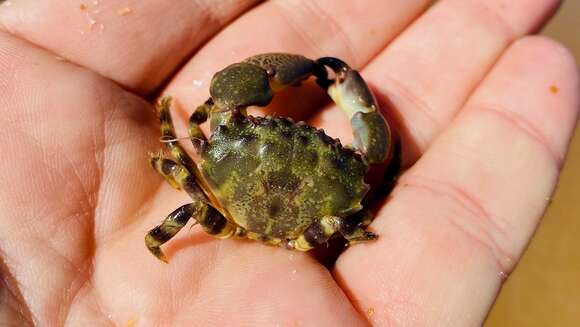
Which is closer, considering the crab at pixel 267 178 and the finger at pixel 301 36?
the crab at pixel 267 178

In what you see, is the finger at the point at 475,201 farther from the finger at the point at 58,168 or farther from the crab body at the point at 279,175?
the finger at the point at 58,168

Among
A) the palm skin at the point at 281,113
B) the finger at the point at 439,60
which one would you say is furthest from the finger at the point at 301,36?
the finger at the point at 439,60

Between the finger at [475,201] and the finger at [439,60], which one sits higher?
the finger at [439,60]

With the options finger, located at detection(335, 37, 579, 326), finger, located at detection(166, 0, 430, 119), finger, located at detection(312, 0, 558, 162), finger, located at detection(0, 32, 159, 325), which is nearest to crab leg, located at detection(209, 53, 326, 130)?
finger, located at detection(166, 0, 430, 119)

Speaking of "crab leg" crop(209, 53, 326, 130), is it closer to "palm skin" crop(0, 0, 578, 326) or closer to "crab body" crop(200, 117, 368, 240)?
"crab body" crop(200, 117, 368, 240)

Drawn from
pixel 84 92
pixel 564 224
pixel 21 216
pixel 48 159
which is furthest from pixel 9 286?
pixel 564 224

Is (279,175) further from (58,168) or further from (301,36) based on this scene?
(301,36)
